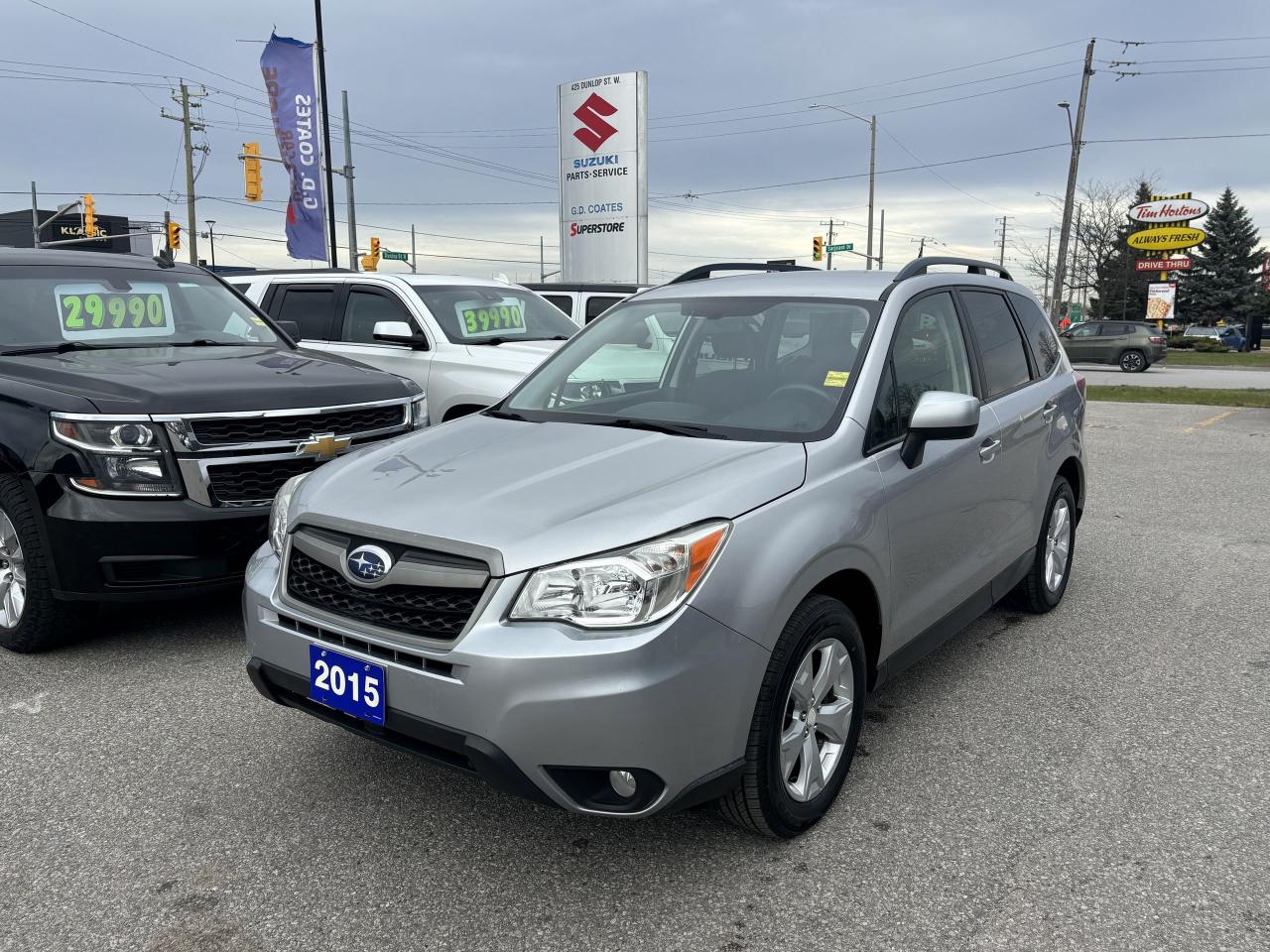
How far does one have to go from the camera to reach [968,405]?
10.9 ft

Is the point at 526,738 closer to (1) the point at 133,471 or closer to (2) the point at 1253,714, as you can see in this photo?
(1) the point at 133,471

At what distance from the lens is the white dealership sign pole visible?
19.9 m

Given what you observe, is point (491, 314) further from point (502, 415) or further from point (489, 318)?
point (502, 415)

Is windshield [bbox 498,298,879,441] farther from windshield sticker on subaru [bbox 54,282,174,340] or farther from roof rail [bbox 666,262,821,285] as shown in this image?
windshield sticker on subaru [bbox 54,282,174,340]

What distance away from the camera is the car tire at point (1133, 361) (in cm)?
3059

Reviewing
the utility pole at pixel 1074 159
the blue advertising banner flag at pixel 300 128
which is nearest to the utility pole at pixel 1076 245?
the utility pole at pixel 1074 159

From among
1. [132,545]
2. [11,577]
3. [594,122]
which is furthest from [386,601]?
[594,122]

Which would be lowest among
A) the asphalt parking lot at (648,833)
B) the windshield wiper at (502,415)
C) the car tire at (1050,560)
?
the asphalt parking lot at (648,833)

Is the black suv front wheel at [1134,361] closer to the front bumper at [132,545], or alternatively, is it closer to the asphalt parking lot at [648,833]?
the asphalt parking lot at [648,833]

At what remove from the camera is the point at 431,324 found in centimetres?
812

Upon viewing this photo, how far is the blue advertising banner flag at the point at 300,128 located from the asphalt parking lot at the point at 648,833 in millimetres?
18538

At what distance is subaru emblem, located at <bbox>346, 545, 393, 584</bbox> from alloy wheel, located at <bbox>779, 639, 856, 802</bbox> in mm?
1182

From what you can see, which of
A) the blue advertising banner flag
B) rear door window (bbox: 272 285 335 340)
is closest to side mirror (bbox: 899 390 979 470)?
rear door window (bbox: 272 285 335 340)

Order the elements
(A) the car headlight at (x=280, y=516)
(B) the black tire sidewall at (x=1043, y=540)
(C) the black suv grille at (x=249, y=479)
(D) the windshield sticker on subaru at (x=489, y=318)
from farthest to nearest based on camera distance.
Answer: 1. (D) the windshield sticker on subaru at (x=489, y=318)
2. (B) the black tire sidewall at (x=1043, y=540)
3. (C) the black suv grille at (x=249, y=479)
4. (A) the car headlight at (x=280, y=516)
